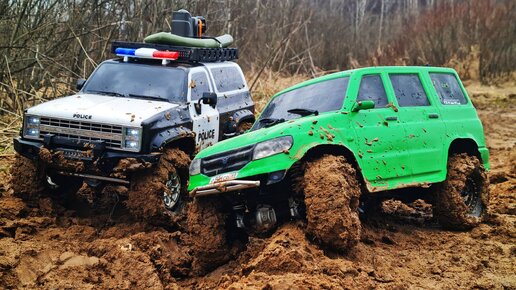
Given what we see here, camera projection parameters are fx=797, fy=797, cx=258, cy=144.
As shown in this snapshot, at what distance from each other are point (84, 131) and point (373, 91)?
3494 mm

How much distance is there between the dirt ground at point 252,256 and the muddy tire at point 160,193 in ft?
0.69

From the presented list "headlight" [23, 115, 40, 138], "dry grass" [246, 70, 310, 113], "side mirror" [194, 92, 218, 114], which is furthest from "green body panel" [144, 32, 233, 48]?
"dry grass" [246, 70, 310, 113]

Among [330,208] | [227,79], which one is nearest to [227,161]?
[330,208]

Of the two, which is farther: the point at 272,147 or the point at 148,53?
the point at 148,53

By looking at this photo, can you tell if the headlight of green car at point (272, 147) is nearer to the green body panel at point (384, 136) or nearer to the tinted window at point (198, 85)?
the green body panel at point (384, 136)

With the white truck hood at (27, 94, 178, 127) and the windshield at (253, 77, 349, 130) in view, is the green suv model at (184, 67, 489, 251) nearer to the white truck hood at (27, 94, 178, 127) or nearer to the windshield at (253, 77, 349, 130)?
the windshield at (253, 77, 349, 130)

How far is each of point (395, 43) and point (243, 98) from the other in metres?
18.5

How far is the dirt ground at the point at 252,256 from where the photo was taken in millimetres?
6863

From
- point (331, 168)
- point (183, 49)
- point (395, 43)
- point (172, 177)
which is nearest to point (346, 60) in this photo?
point (395, 43)

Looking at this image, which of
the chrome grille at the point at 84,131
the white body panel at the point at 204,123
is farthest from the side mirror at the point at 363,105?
the white body panel at the point at 204,123

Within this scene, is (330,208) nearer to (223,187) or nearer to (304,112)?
(223,187)

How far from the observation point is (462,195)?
9758 millimetres

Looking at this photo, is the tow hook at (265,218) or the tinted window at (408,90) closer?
the tow hook at (265,218)

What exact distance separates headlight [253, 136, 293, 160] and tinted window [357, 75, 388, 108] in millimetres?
1413
